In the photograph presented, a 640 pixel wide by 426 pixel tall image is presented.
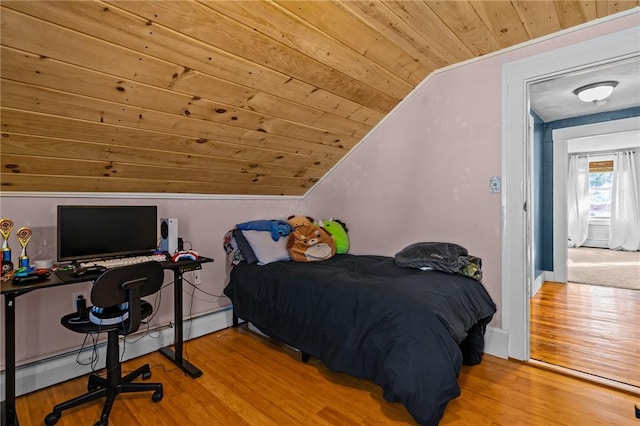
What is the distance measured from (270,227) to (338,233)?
2.29ft

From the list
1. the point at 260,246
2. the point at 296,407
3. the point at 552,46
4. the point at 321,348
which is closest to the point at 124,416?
the point at 296,407

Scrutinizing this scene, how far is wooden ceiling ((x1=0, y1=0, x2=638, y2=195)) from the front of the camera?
59.0 inches

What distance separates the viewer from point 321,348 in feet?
6.97

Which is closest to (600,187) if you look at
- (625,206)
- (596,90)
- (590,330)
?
(625,206)

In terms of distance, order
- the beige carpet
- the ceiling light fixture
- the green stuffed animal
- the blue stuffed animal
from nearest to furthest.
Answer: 1. the blue stuffed animal
2. the ceiling light fixture
3. the green stuffed animal
4. the beige carpet

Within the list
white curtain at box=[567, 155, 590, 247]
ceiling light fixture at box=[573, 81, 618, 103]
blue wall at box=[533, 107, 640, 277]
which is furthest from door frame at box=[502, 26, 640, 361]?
white curtain at box=[567, 155, 590, 247]

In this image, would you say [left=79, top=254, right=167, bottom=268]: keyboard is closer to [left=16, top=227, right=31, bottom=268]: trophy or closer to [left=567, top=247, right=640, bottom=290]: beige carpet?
[left=16, top=227, right=31, bottom=268]: trophy

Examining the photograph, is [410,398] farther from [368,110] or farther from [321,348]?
[368,110]

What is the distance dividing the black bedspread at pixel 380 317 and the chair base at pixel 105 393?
33.5 inches

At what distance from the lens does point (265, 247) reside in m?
2.93

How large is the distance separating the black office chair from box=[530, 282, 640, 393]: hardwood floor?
2.62 m

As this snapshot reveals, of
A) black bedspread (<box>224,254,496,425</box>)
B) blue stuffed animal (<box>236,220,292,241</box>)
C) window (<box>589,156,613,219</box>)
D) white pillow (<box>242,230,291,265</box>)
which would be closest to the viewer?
black bedspread (<box>224,254,496,425</box>)

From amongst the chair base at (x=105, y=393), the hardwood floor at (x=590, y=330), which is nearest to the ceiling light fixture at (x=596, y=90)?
the hardwood floor at (x=590, y=330)

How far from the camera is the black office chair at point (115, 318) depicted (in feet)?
5.56
